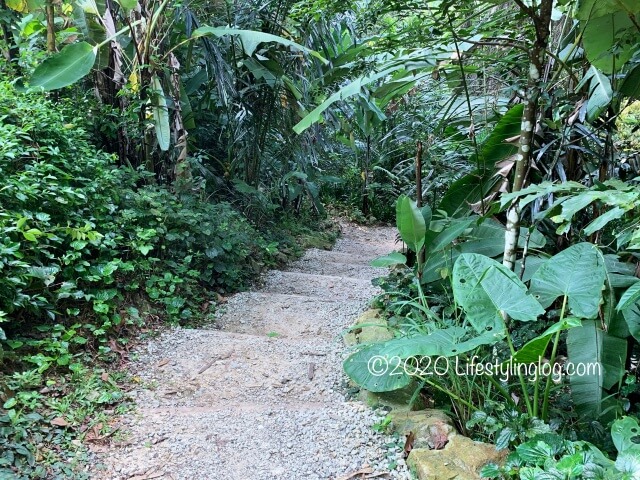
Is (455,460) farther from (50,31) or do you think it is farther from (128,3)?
(50,31)

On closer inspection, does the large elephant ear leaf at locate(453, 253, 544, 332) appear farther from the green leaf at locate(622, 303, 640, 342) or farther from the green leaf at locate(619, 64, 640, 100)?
the green leaf at locate(619, 64, 640, 100)

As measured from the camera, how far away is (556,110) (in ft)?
8.02

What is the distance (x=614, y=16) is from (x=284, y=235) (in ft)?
12.5

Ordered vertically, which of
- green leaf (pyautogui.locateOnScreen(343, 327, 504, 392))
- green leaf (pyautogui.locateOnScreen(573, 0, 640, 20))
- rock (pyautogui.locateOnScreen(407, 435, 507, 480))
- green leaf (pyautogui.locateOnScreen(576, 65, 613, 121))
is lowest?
rock (pyautogui.locateOnScreen(407, 435, 507, 480))

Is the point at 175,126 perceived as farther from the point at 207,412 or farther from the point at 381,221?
the point at 381,221

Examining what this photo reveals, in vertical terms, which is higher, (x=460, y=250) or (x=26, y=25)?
(x=26, y=25)

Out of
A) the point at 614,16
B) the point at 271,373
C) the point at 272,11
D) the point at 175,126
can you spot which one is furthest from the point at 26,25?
the point at 614,16

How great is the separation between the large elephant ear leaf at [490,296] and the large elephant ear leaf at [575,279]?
12cm

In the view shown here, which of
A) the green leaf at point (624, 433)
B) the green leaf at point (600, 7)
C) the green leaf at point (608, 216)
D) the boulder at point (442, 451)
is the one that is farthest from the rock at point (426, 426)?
the green leaf at point (600, 7)

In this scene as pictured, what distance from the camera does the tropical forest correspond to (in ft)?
5.32

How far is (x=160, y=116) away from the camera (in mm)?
3258

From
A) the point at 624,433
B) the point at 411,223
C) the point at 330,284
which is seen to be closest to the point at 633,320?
the point at 624,433

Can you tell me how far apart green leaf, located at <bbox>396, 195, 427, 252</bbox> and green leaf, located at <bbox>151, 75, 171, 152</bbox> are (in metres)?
1.73

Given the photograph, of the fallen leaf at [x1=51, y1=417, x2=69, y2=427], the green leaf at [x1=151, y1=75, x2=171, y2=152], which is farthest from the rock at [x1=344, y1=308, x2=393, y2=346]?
the green leaf at [x1=151, y1=75, x2=171, y2=152]
